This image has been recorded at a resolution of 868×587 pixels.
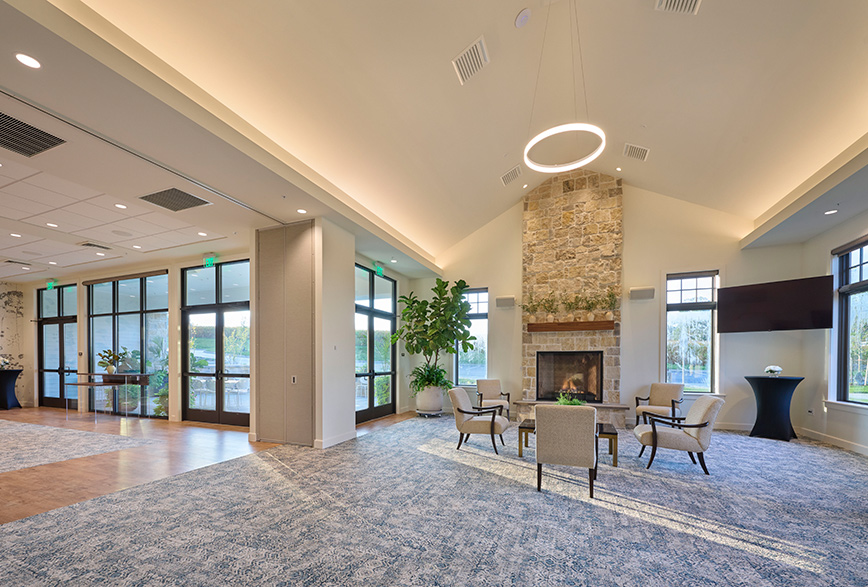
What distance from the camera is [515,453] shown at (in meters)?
5.64

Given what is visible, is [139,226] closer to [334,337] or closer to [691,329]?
[334,337]

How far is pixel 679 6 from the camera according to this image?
4.25m

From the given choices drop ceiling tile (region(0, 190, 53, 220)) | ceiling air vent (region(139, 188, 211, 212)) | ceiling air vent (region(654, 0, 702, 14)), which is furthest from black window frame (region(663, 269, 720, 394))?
drop ceiling tile (region(0, 190, 53, 220))

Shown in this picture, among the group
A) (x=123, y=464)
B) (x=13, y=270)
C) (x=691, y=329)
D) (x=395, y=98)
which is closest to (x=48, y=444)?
(x=123, y=464)

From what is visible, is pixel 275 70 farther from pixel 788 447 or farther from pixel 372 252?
pixel 788 447

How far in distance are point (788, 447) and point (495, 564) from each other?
5.87m

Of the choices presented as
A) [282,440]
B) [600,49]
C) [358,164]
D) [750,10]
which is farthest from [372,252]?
[750,10]

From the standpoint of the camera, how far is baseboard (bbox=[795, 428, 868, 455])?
574cm

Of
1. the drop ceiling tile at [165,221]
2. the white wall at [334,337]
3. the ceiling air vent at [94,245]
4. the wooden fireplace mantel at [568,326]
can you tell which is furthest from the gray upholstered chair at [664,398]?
the ceiling air vent at [94,245]

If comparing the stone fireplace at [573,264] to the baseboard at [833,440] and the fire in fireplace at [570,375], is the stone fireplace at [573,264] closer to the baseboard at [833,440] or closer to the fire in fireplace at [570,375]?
the fire in fireplace at [570,375]

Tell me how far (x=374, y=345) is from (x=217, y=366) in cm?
298

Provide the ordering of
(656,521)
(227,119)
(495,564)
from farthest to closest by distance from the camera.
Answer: (227,119), (656,521), (495,564)

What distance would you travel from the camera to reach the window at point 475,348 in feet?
30.9

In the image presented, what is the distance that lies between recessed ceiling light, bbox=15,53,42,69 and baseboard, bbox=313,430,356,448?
4.75m
